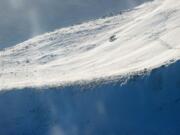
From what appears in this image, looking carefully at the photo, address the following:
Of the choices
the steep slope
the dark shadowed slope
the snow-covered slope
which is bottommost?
the dark shadowed slope

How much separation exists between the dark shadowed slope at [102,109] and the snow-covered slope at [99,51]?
0.47 metres

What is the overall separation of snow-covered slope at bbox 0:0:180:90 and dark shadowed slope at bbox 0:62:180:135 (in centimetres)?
47

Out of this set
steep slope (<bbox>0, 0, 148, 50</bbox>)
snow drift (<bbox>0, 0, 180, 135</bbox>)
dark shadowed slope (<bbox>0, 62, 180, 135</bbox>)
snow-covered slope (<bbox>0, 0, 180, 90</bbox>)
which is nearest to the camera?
dark shadowed slope (<bbox>0, 62, 180, 135</bbox>)

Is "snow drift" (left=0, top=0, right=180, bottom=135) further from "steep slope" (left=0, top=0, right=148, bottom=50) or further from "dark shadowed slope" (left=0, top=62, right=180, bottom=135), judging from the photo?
"steep slope" (left=0, top=0, right=148, bottom=50)

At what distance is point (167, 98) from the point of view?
13695 mm

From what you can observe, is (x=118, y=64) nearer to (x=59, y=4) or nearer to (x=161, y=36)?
(x=161, y=36)

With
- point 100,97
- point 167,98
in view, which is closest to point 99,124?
point 100,97

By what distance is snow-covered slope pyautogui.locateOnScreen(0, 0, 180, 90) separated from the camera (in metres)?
15.9

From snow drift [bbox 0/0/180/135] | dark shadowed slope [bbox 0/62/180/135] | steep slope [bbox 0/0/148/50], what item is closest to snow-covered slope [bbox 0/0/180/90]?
snow drift [bbox 0/0/180/135]

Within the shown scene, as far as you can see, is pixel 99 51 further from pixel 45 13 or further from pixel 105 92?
pixel 45 13

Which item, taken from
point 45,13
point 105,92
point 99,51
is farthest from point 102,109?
point 45,13

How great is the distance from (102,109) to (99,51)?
5638 mm

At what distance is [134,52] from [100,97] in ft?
11.0

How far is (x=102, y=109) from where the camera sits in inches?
560
